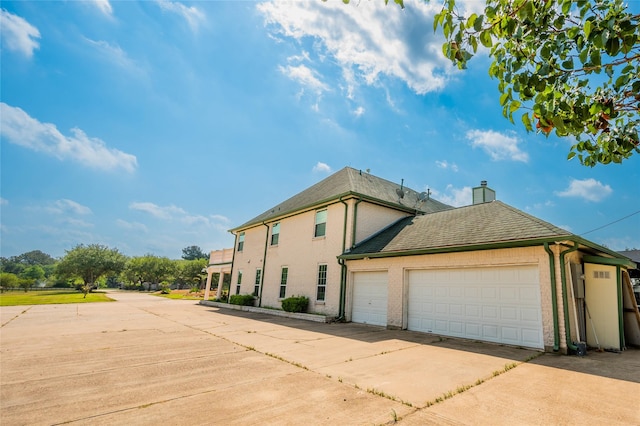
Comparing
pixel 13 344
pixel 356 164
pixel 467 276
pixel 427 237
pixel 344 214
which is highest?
pixel 356 164

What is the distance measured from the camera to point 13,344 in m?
7.74

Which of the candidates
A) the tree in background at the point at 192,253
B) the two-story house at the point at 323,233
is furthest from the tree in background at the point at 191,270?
the tree in background at the point at 192,253

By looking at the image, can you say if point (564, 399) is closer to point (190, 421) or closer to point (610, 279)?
point (190, 421)

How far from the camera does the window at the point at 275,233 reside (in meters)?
20.0

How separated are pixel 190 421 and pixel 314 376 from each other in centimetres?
226

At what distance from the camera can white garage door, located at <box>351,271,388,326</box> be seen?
12.4 m

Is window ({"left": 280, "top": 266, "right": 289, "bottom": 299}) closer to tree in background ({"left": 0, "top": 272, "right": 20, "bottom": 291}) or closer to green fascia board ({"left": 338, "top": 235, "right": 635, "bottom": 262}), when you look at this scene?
green fascia board ({"left": 338, "top": 235, "right": 635, "bottom": 262})

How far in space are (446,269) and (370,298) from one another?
371cm

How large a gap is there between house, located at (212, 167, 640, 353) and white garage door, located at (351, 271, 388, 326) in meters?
0.04

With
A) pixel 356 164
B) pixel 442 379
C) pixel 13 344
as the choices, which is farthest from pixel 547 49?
pixel 356 164

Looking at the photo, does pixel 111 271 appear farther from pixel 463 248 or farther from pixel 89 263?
pixel 463 248

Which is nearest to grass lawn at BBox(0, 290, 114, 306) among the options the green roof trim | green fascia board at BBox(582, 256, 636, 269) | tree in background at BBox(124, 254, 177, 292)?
the green roof trim

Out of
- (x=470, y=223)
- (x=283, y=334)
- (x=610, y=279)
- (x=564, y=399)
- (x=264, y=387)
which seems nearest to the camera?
(x=564, y=399)

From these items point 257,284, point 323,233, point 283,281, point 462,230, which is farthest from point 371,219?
point 257,284
